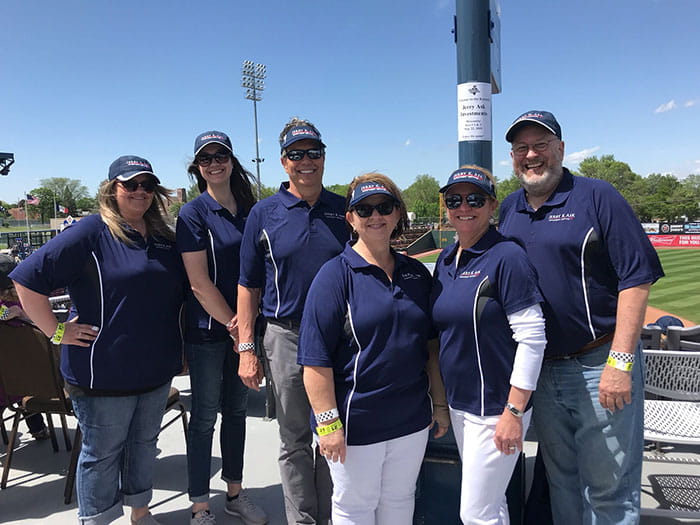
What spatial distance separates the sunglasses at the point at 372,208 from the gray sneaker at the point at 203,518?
223cm

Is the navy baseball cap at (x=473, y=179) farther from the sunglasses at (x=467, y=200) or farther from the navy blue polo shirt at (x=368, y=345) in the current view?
the navy blue polo shirt at (x=368, y=345)

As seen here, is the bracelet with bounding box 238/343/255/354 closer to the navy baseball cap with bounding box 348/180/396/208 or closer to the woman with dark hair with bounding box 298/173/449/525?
the woman with dark hair with bounding box 298/173/449/525

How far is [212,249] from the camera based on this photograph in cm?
273

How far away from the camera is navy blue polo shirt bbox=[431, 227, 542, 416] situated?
1838 mm

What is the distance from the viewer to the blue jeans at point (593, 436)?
1.99 metres

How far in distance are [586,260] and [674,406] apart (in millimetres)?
1569

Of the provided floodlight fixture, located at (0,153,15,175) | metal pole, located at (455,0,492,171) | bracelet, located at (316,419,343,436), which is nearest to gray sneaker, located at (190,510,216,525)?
bracelet, located at (316,419,343,436)

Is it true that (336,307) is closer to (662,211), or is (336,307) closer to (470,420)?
(470,420)

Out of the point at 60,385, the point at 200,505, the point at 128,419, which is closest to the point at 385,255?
the point at 128,419

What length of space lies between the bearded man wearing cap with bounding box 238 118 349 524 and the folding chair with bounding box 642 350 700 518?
1.90 m

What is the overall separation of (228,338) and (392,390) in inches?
53.0

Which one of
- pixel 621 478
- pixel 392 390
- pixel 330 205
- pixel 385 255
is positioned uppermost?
pixel 330 205

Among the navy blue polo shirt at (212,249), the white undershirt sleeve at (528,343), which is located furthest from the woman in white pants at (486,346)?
the navy blue polo shirt at (212,249)

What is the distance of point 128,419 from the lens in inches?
101
